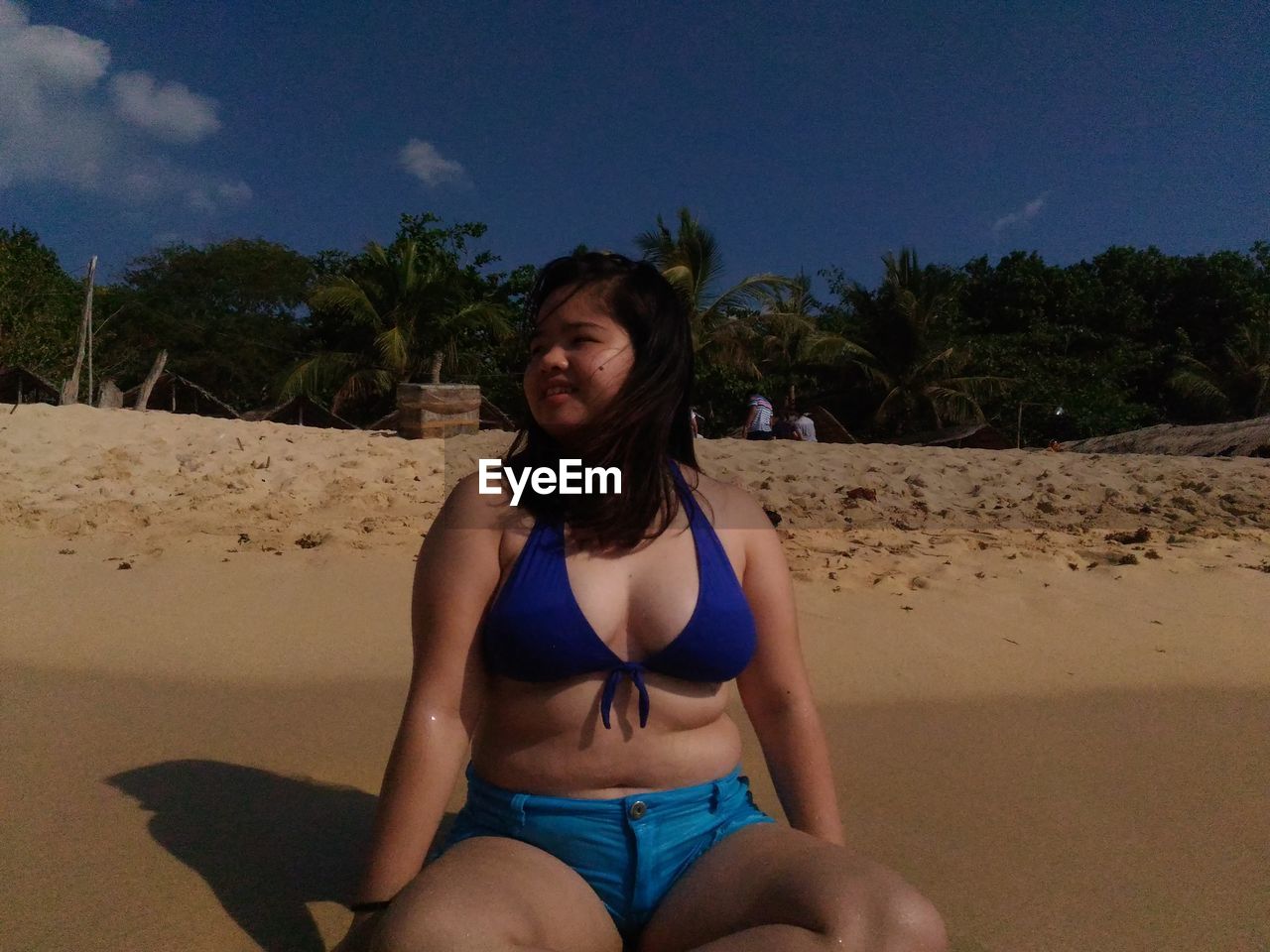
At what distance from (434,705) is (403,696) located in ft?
5.90

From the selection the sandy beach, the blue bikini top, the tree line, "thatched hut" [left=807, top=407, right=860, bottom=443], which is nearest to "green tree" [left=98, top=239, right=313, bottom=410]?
the tree line

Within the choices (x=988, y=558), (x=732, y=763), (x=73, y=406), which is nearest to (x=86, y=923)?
(x=732, y=763)

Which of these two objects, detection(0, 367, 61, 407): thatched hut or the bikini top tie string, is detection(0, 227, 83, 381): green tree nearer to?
detection(0, 367, 61, 407): thatched hut

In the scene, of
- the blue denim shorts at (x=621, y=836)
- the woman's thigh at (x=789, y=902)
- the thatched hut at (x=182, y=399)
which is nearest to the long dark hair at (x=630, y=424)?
the blue denim shorts at (x=621, y=836)

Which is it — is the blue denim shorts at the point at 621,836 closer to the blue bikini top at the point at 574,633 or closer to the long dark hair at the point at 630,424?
the blue bikini top at the point at 574,633

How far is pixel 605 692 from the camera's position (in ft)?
4.46

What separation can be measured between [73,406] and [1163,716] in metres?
8.50

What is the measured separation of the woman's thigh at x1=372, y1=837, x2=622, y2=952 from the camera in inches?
43.8

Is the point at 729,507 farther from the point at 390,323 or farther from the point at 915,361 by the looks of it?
the point at 915,361

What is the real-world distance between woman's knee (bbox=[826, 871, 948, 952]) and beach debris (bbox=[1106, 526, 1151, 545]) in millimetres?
5035

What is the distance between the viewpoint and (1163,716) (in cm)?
290

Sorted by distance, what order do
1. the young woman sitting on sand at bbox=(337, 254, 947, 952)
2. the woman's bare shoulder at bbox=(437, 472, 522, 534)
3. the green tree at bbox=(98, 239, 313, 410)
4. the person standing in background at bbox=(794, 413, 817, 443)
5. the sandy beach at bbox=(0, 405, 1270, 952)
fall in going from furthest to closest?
the green tree at bbox=(98, 239, 313, 410)
the person standing in background at bbox=(794, 413, 817, 443)
the sandy beach at bbox=(0, 405, 1270, 952)
the woman's bare shoulder at bbox=(437, 472, 522, 534)
the young woman sitting on sand at bbox=(337, 254, 947, 952)

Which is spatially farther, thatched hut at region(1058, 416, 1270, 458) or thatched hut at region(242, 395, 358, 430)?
thatched hut at region(242, 395, 358, 430)

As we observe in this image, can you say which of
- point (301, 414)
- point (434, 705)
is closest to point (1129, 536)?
point (434, 705)
